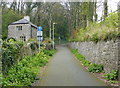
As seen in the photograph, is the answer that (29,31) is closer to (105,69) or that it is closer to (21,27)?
(21,27)

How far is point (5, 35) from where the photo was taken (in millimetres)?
36406

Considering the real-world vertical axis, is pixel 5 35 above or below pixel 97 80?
above

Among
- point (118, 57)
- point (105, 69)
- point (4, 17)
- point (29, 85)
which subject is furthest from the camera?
point (4, 17)

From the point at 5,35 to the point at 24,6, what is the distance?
1283 cm

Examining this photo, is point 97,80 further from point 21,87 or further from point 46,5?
point 46,5

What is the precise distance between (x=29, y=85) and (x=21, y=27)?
1180 inches

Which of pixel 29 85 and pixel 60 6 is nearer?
pixel 29 85

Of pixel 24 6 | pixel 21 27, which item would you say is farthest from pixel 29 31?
pixel 24 6

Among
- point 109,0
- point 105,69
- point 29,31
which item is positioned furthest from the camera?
point 29,31

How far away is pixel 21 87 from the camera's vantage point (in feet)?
19.0

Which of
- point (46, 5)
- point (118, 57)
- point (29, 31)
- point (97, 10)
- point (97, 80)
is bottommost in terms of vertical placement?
point (97, 80)

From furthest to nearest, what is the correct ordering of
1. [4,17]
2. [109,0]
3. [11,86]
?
1. [4,17]
2. [109,0]
3. [11,86]

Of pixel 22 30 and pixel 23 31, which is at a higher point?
pixel 22 30

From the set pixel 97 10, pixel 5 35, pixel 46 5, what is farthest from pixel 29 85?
pixel 46 5
